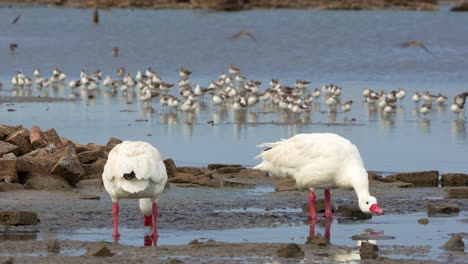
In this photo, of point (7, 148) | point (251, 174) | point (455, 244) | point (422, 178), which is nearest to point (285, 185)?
point (251, 174)

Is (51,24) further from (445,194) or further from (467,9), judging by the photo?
(445,194)

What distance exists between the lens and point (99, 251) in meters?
10.7

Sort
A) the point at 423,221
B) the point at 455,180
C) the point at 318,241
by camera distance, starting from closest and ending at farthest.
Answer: the point at 318,241, the point at 423,221, the point at 455,180

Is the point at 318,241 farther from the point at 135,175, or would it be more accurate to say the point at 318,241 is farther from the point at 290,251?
the point at 135,175

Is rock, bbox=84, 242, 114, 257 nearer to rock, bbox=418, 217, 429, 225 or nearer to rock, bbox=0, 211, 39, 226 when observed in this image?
rock, bbox=0, 211, 39, 226

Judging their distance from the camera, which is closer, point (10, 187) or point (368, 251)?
point (368, 251)

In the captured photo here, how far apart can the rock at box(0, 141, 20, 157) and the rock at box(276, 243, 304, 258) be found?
6170 millimetres

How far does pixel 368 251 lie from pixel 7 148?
6830mm

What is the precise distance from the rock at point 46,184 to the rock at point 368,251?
528 cm

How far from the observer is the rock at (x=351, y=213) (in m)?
13.7

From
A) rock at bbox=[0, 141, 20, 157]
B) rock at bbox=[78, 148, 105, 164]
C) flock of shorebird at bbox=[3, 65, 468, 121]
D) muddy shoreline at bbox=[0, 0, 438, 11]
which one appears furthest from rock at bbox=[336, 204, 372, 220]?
muddy shoreline at bbox=[0, 0, 438, 11]

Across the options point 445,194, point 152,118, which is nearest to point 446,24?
point 152,118

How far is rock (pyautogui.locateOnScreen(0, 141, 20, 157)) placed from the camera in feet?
52.9

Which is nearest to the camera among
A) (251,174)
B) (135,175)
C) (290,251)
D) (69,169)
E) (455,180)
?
(290,251)
